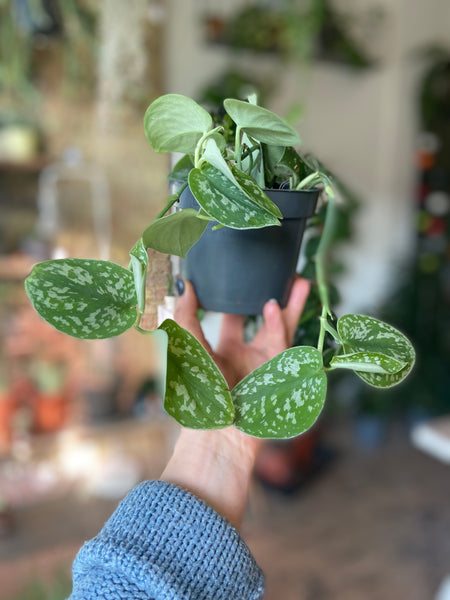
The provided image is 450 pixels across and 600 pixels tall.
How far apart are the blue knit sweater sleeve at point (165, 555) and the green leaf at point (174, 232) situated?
0.68ft

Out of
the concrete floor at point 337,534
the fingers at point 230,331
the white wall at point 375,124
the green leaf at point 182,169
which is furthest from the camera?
the white wall at point 375,124

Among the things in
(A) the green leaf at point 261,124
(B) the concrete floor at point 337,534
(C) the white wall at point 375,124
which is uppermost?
(A) the green leaf at point 261,124

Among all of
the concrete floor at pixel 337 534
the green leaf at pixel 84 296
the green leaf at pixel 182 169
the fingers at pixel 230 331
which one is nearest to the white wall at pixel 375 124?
the concrete floor at pixel 337 534

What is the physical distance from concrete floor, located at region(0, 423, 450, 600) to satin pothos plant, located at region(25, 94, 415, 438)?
131 cm

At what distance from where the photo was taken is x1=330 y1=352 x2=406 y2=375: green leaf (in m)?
0.37

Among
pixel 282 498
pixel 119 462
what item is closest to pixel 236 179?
pixel 119 462

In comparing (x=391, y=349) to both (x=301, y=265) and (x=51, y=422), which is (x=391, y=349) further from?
(x=51, y=422)

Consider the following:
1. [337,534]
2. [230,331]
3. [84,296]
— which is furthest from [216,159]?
[337,534]

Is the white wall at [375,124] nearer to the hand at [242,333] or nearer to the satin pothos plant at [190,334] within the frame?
the hand at [242,333]

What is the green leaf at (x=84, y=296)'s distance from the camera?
350 millimetres

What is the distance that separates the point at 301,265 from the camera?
63 centimetres

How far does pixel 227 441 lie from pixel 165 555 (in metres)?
0.15

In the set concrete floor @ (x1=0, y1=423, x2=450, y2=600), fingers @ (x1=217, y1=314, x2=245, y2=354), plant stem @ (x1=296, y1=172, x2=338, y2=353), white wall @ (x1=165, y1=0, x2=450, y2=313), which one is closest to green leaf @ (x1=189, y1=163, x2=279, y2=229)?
plant stem @ (x1=296, y1=172, x2=338, y2=353)

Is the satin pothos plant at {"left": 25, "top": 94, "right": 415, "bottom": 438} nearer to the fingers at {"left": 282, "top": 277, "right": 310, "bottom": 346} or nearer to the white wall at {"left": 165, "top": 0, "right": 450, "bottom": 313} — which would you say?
the fingers at {"left": 282, "top": 277, "right": 310, "bottom": 346}
